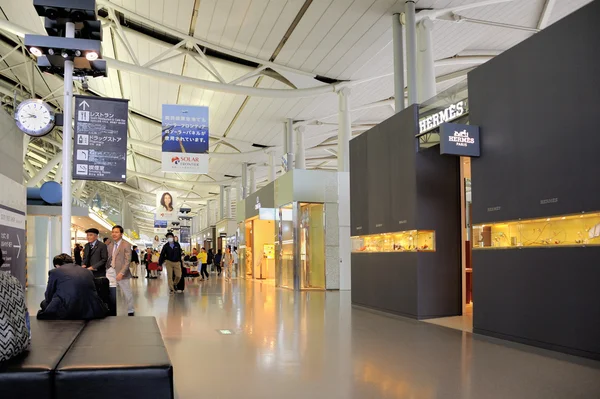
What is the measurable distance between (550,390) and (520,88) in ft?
11.8

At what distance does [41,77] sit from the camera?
20.6 meters

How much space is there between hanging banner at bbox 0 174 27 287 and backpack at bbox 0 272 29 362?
6353mm

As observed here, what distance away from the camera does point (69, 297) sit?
5102mm

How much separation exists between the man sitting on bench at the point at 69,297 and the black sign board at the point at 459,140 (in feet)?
14.7

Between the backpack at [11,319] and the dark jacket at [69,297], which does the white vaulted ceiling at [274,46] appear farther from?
the backpack at [11,319]

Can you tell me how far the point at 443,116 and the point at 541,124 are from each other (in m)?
2.16

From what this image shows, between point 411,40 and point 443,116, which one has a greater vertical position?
point 411,40

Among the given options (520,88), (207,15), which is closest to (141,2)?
(207,15)

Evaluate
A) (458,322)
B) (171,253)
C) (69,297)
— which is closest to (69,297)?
(69,297)

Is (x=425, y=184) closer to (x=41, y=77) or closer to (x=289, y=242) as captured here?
(x=289, y=242)

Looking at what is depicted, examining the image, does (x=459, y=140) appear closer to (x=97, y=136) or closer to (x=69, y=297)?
(x=97, y=136)

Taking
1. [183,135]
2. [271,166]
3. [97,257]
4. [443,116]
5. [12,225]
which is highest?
[271,166]

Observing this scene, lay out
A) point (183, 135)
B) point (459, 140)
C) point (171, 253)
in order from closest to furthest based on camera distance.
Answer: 1. point (459, 140)
2. point (183, 135)
3. point (171, 253)

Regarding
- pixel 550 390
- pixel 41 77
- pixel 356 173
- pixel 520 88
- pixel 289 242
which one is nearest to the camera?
pixel 550 390
